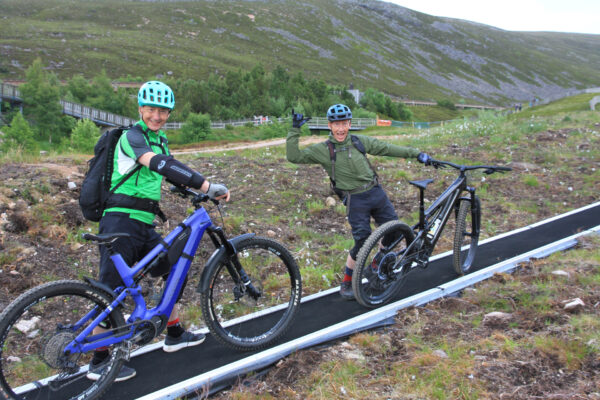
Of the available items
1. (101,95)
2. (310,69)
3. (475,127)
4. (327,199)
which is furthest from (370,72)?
(327,199)

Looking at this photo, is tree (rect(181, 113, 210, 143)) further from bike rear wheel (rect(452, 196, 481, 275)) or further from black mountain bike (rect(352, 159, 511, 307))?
black mountain bike (rect(352, 159, 511, 307))

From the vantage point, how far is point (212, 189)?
4121 mm

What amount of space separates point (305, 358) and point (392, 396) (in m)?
1.07

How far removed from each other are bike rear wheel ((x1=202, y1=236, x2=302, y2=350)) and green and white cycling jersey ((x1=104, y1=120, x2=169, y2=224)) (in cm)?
104

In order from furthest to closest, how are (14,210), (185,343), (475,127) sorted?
(475,127) < (14,210) < (185,343)

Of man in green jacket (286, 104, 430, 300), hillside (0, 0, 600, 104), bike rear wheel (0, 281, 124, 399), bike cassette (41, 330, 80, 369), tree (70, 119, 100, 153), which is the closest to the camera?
bike rear wheel (0, 281, 124, 399)

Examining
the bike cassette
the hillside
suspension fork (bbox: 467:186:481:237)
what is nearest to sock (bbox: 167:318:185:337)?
the bike cassette

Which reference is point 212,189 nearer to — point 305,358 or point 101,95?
point 305,358

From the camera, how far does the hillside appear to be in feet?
360

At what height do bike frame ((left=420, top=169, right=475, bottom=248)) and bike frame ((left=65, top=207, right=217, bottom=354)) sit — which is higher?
bike frame ((left=420, top=169, right=475, bottom=248))

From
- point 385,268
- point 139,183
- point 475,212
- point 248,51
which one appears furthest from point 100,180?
point 248,51

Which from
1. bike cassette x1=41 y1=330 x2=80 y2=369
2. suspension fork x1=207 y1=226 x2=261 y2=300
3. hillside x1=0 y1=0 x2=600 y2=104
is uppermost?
hillside x1=0 y1=0 x2=600 y2=104

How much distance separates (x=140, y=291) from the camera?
13.7 ft

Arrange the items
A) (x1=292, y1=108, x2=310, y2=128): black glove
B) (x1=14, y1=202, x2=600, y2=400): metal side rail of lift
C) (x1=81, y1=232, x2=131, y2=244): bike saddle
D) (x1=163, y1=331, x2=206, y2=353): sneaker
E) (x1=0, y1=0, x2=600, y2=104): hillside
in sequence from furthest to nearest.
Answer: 1. (x1=0, y1=0, x2=600, y2=104): hillside
2. (x1=292, y1=108, x2=310, y2=128): black glove
3. (x1=163, y1=331, x2=206, y2=353): sneaker
4. (x1=14, y1=202, x2=600, y2=400): metal side rail of lift
5. (x1=81, y1=232, x2=131, y2=244): bike saddle
